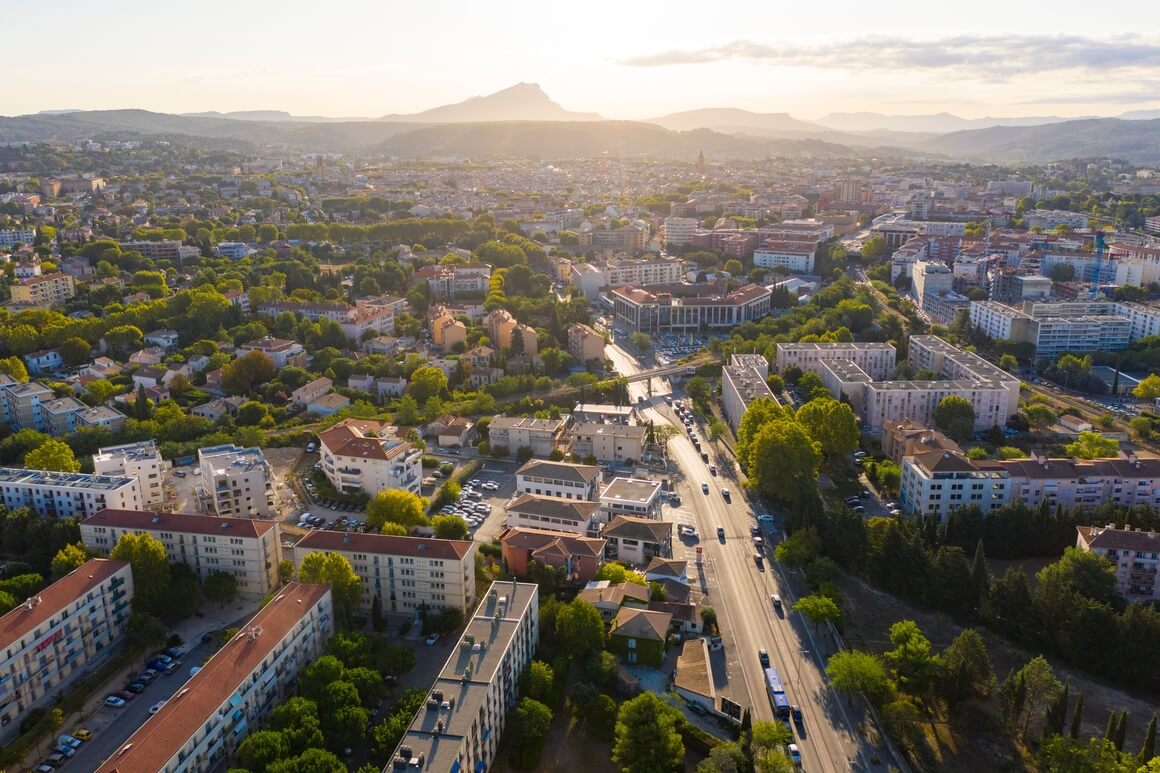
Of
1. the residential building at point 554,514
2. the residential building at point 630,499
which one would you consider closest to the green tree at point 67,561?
the residential building at point 554,514

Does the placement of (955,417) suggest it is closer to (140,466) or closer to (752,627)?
(752,627)

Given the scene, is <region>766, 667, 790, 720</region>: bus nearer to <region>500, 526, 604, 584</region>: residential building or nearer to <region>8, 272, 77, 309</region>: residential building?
<region>500, 526, 604, 584</region>: residential building

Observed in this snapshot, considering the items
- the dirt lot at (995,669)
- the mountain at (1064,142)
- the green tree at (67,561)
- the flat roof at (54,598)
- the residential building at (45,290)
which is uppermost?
the mountain at (1064,142)

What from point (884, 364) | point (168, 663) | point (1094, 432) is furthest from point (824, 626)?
point (884, 364)

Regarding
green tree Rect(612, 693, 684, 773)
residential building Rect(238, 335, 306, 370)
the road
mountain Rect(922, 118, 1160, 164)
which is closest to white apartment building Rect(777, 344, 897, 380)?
the road

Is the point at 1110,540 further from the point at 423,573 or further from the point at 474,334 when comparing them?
the point at 474,334

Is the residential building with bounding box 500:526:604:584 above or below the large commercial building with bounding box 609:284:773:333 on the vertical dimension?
below

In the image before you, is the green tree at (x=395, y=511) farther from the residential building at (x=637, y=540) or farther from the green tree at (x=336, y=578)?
the residential building at (x=637, y=540)
